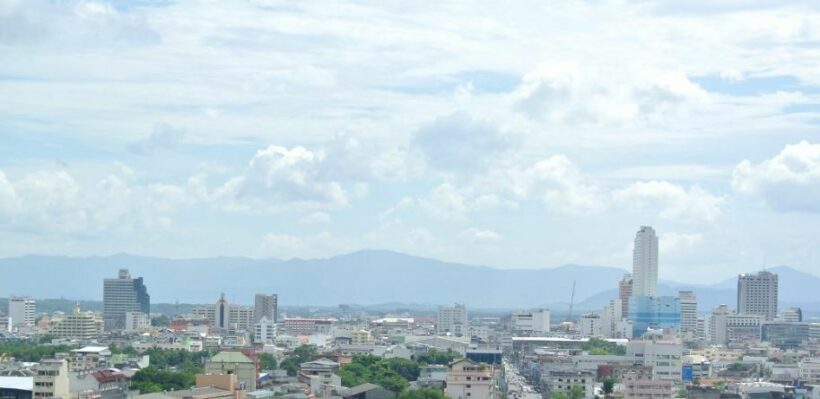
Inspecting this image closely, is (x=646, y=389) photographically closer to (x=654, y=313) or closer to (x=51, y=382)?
(x=51, y=382)

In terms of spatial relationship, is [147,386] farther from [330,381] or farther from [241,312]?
[241,312]

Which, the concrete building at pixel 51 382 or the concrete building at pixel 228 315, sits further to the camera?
the concrete building at pixel 228 315

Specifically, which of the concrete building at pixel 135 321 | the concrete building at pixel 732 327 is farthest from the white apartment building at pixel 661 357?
the concrete building at pixel 135 321

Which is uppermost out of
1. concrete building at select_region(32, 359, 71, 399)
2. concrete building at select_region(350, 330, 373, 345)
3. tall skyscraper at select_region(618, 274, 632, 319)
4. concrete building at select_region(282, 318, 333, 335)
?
tall skyscraper at select_region(618, 274, 632, 319)

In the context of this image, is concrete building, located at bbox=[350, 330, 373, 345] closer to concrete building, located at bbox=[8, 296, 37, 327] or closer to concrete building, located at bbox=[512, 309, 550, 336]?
concrete building, located at bbox=[512, 309, 550, 336]

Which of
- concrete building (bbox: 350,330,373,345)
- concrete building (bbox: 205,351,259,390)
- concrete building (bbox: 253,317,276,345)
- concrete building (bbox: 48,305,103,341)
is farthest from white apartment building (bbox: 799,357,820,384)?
concrete building (bbox: 48,305,103,341)

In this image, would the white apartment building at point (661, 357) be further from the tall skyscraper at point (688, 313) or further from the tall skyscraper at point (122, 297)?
the tall skyscraper at point (122, 297)

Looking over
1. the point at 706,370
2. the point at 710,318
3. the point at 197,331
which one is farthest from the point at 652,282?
the point at 706,370

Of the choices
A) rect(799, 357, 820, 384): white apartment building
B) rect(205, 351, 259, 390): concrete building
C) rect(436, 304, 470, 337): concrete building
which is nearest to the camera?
rect(205, 351, 259, 390): concrete building
